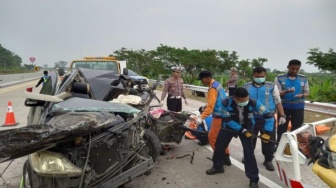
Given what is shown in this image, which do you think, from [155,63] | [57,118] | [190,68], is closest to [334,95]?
[57,118]

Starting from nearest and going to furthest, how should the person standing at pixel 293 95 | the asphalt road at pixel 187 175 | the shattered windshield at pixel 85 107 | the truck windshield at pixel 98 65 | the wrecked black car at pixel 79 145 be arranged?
the wrecked black car at pixel 79 145, the shattered windshield at pixel 85 107, the asphalt road at pixel 187 175, the person standing at pixel 293 95, the truck windshield at pixel 98 65

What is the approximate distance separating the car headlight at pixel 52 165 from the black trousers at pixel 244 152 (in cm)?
219

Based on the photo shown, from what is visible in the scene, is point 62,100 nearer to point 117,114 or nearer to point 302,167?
point 117,114

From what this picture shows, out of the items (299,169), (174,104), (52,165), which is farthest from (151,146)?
(174,104)

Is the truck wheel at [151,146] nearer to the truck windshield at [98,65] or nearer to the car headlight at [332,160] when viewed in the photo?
the car headlight at [332,160]

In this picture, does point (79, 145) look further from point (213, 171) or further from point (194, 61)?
point (194, 61)

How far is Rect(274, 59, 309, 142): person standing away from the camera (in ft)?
15.0

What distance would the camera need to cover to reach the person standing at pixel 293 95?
4.57m

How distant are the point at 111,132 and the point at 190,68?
2057 centimetres

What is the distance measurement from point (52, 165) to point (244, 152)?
2428 mm

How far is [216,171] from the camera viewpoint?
392cm

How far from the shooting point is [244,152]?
11.6 ft

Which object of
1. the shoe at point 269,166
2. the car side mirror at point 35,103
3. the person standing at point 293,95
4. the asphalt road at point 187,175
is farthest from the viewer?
the person standing at point 293,95

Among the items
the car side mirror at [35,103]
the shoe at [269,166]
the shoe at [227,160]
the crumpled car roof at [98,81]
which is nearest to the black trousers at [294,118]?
the shoe at [269,166]
